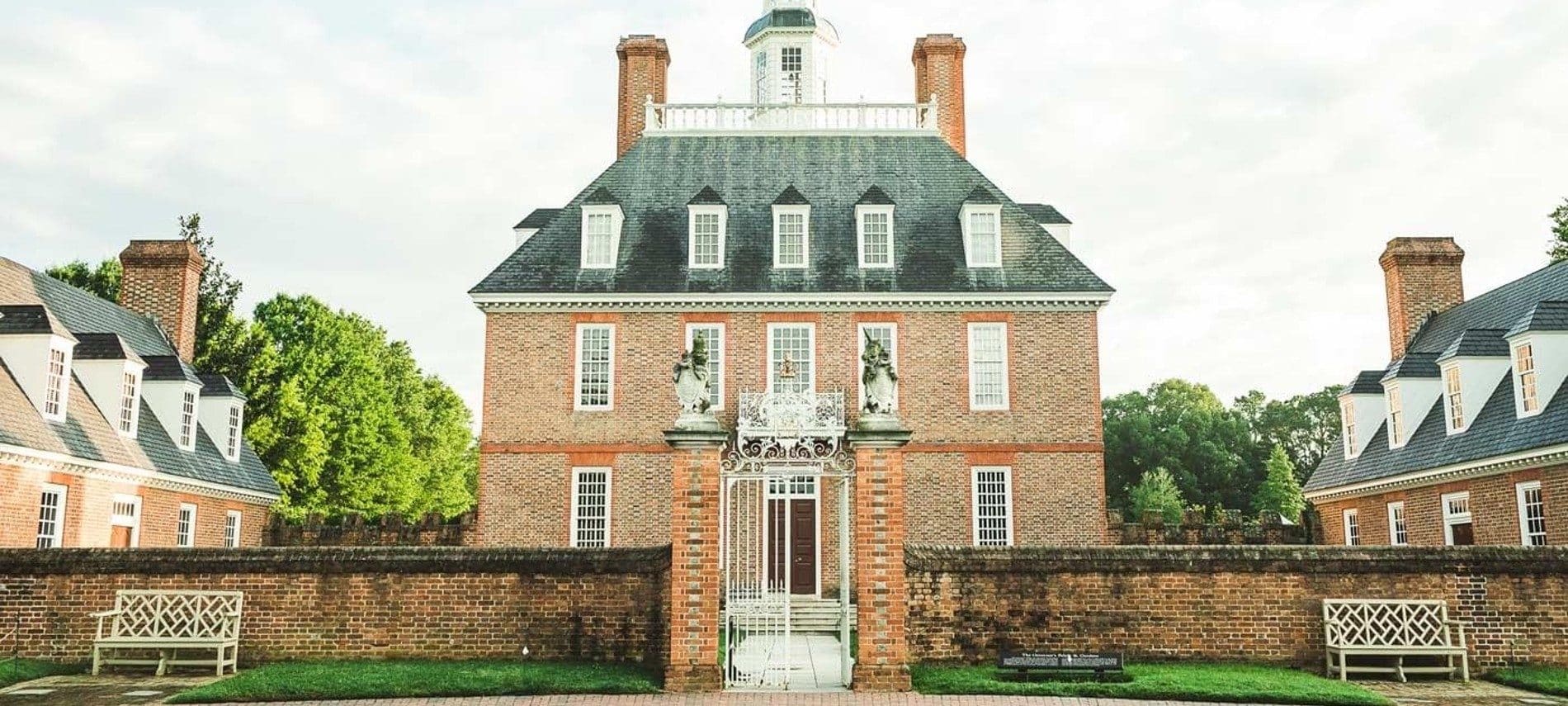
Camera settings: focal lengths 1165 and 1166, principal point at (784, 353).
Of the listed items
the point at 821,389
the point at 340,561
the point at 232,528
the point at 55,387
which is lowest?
the point at 340,561

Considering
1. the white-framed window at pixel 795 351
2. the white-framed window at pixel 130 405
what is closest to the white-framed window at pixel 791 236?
the white-framed window at pixel 795 351

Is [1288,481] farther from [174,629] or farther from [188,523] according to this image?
[174,629]

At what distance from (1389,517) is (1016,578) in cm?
1523

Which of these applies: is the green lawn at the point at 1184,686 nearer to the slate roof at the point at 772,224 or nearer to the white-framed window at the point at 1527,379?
the white-framed window at the point at 1527,379

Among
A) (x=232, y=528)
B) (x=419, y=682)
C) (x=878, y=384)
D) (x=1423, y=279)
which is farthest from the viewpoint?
(x=1423, y=279)

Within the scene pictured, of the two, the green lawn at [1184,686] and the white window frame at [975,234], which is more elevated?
the white window frame at [975,234]

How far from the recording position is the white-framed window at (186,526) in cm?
2348

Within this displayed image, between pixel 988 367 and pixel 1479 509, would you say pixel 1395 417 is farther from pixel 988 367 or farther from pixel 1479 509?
pixel 988 367

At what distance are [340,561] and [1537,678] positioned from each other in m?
13.3

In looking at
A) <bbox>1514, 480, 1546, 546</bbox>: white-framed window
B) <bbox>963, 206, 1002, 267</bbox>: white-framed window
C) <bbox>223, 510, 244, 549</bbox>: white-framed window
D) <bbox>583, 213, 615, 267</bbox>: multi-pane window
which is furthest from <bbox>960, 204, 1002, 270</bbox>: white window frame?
<bbox>223, 510, 244, 549</bbox>: white-framed window

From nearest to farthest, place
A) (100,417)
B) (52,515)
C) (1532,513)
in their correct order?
(52,515), (1532,513), (100,417)

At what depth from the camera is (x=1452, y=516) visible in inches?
860

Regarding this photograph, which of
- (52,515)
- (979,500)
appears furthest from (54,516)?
(979,500)

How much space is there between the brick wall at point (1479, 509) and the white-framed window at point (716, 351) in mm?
13122
